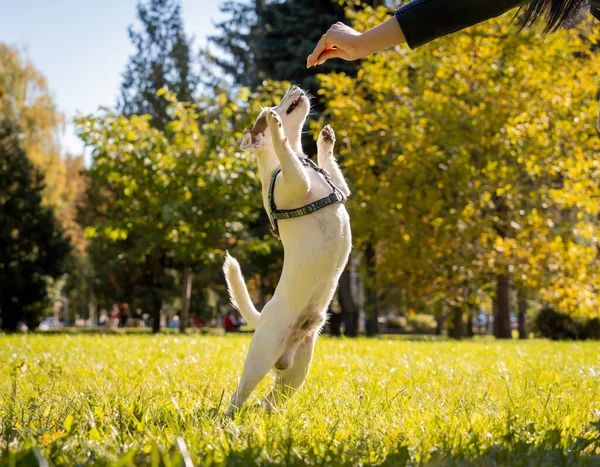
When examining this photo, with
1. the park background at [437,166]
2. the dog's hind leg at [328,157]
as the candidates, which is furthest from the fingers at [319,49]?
the park background at [437,166]

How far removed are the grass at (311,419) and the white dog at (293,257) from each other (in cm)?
20

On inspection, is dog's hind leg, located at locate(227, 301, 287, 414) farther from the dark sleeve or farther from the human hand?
the dark sleeve

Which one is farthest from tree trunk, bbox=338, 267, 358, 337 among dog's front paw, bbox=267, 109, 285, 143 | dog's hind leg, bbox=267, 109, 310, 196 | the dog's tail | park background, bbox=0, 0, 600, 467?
dog's front paw, bbox=267, 109, 285, 143

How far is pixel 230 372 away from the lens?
16.1 ft

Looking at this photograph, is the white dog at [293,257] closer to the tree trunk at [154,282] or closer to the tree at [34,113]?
the tree trunk at [154,282]

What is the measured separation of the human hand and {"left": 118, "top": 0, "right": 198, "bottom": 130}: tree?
2399 centimetres

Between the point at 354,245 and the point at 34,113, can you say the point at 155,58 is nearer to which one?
the point at 34,113

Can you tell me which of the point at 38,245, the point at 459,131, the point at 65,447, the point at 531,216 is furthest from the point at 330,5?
the point at 65,447

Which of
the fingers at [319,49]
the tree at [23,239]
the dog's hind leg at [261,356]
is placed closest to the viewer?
the fingers at [319,49]

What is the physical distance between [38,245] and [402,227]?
14313mm

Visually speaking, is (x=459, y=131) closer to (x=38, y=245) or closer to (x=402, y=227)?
(x=402, y=227)

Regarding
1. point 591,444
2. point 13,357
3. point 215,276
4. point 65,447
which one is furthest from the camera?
point 215,276

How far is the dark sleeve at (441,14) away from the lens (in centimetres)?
240

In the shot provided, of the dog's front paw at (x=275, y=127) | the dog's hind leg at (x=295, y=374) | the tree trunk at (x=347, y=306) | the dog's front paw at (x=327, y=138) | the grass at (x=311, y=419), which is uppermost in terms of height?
the dog's front paw at (x=327, y=138)
